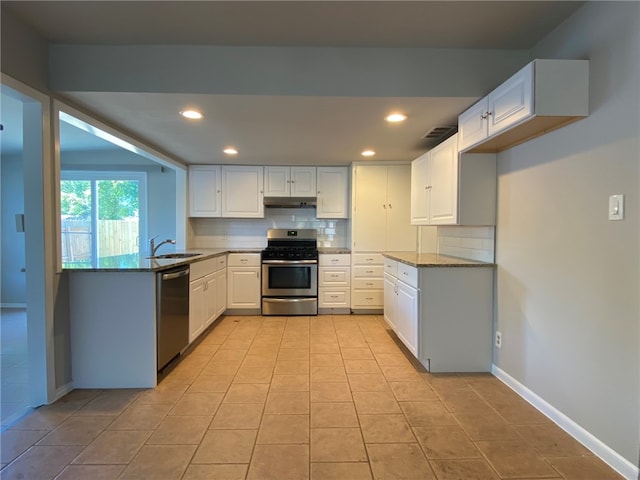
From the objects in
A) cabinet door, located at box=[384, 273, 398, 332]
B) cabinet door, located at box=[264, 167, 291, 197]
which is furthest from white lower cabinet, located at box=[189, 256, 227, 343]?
cabinet door, located at box=[384, 273, 398, 332]

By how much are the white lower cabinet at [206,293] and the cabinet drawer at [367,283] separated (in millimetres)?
1727

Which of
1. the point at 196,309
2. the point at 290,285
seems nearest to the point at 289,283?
the point at 290,285

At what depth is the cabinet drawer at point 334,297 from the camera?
432 centimetres

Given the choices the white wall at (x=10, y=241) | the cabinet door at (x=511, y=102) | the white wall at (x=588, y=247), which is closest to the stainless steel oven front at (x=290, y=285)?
the white wall at (x=588, y=247)

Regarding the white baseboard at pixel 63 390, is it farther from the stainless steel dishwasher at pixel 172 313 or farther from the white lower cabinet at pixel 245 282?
the white lower cabinet at pixel 245 282

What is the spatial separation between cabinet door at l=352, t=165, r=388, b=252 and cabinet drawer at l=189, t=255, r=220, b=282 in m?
1.80

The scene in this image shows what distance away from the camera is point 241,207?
452 cm

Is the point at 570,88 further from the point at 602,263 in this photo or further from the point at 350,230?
the point at 350,230

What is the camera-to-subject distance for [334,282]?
4.32 metres

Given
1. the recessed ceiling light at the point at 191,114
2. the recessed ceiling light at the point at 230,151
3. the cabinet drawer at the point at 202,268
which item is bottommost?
the cabinet drawer at the point at 202,268

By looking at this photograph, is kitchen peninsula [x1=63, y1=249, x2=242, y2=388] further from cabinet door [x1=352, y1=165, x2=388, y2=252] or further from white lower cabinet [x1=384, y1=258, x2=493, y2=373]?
cabinet door [x1=352, y1=165, x2=388, y2=252]

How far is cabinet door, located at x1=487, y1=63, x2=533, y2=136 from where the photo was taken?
5.73 feet

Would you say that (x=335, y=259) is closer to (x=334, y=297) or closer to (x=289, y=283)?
(x=334, y=297)

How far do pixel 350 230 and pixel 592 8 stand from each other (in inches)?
122
